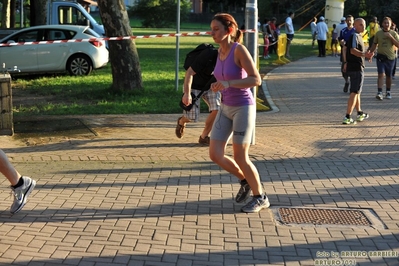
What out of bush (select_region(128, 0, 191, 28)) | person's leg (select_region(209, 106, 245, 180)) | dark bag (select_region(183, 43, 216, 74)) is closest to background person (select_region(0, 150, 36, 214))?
person's leg (select_region(209, 106, 245, 180))

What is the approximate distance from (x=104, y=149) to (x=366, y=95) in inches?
328

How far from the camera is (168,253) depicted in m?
5.30

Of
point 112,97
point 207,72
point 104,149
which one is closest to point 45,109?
point 112,97

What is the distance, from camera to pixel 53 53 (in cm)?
1833

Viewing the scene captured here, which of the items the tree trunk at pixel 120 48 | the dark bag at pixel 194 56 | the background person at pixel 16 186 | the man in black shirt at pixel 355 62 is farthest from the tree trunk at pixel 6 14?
the background person at pixel 16 186

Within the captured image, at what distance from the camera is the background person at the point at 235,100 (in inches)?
239

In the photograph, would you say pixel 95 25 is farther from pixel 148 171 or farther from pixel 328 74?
pixel 148 171

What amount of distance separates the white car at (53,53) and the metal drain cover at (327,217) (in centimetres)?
1208

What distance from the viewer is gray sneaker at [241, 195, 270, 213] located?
6.40 meters

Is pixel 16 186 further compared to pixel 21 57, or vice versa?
pixel 21 57

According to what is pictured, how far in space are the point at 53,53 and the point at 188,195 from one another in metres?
12.3

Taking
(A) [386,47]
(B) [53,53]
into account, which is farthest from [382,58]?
(B) [53,53]

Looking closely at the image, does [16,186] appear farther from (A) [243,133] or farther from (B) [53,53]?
(B) [53,53]

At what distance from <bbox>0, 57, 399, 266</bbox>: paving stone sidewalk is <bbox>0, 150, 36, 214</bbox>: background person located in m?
0.10
